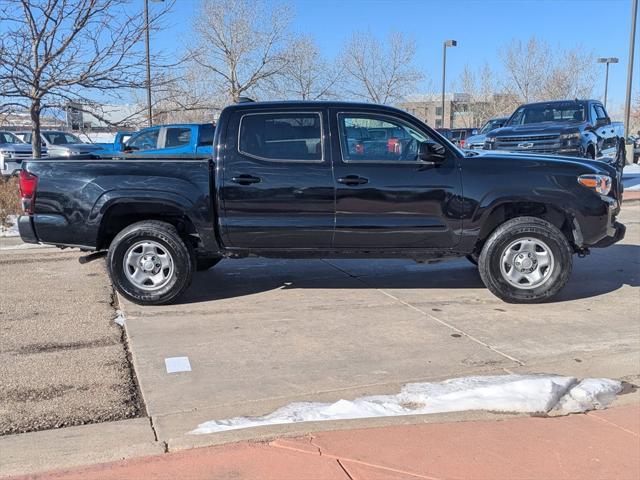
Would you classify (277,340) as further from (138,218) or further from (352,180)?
(138,218)

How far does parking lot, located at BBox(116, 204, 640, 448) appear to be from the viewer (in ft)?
13.8

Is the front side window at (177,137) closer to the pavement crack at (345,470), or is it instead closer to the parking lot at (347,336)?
the parking lot at (347,336)

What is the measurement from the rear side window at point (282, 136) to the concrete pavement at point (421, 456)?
10.4 feet

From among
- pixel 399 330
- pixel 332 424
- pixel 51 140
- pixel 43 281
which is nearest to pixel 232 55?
pixel 51 140

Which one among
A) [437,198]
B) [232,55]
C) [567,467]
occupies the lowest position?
[567,467]

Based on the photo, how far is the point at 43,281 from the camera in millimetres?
7293

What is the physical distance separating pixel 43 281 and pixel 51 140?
1531cm

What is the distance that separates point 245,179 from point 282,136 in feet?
1.85

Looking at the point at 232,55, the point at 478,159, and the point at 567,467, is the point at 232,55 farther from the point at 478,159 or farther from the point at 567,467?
the point at 567,467

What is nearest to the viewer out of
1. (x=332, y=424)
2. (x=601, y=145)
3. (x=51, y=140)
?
(x=332, y=424)

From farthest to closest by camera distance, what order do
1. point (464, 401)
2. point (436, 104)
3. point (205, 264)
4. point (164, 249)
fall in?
point (436, 104) < point (205, 264) < point (164, 249) < point (464, 401)

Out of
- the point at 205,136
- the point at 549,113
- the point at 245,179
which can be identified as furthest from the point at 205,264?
the point at 549,113

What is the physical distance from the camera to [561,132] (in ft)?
42.1

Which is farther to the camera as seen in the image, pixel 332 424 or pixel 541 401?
pixel 541 401
